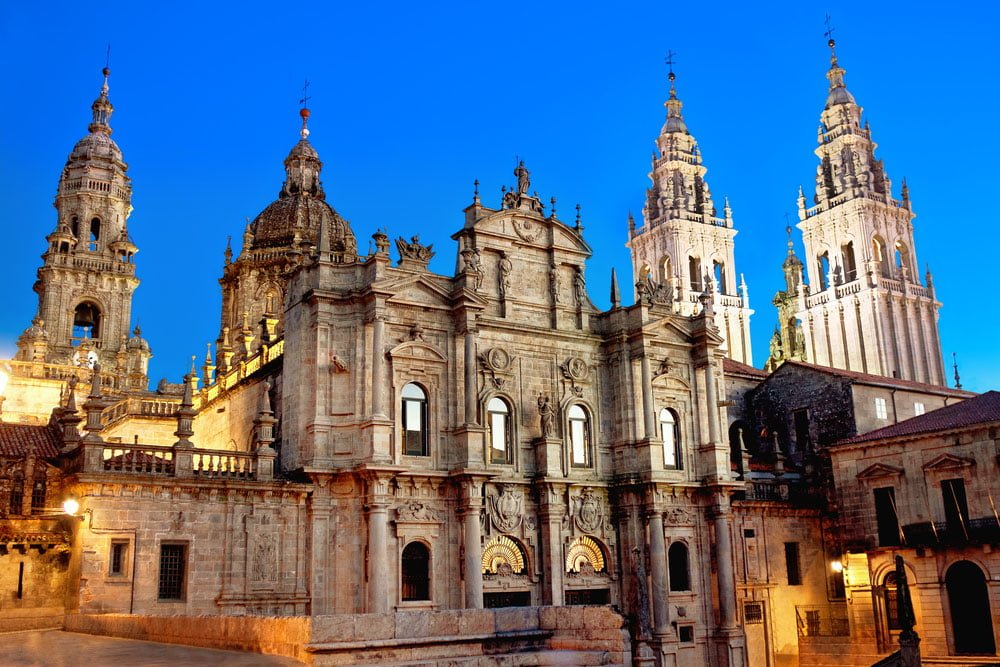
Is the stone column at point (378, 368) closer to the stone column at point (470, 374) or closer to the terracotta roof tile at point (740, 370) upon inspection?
the stone column at point (470, 374)

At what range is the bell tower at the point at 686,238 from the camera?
2963 inches

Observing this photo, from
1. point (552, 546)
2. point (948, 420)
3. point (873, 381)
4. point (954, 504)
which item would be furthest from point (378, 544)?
point (873, 381)

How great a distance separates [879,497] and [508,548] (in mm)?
14916

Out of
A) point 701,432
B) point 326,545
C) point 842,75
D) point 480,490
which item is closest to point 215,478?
point 326,545

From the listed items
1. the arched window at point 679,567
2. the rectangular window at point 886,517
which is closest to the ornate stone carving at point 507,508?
the arched window at point 679,567

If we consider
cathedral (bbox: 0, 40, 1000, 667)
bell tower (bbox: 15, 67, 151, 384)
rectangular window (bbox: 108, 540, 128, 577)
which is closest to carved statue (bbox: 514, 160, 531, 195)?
cathedral (bbox: 0, 40, 1000, 667)

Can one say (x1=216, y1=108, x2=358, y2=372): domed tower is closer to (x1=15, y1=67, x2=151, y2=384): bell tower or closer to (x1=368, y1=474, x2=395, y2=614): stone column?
(x1=368, y1=474, x2=395, y2=614): stone column

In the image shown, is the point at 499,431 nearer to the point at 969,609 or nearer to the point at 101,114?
the point at 969,609

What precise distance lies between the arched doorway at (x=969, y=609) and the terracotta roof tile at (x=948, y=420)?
468cm

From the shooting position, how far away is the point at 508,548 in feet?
102

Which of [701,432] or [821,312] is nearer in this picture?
[701,432]

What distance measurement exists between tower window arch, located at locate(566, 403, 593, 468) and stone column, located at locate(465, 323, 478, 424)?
4.29m

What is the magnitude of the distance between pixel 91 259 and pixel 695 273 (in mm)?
43166

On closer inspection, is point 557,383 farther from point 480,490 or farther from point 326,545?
point 326,545
